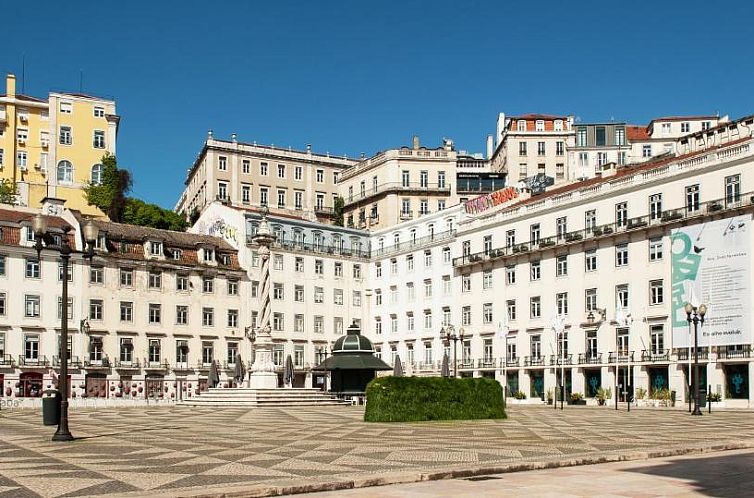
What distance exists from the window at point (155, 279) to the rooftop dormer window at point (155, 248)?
5.27 feet

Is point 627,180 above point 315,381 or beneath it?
above

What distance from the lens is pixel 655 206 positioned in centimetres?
6569

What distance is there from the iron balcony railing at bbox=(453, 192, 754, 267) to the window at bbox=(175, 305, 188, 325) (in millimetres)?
22719

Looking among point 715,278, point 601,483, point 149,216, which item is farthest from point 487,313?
point 601,483

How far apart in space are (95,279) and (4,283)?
23.4 ft

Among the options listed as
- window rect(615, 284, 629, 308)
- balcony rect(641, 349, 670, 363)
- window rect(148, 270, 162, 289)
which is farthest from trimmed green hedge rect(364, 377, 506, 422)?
window rect(148, 270, 162, 289)

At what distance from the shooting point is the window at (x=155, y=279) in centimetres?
7952

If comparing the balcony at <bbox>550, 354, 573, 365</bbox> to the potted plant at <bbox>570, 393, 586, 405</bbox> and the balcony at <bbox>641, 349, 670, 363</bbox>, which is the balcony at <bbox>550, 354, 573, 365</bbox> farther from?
the balcony at <bbox>641, 349, 670, 363</bbox>

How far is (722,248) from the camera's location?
60.3 meters

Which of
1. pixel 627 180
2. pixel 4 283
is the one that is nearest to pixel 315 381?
pixel 4 283

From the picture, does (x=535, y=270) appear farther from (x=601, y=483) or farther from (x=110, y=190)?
(x=601, y=483)

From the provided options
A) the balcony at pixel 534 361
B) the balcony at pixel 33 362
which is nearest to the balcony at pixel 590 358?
the balcony at pixel 534 361

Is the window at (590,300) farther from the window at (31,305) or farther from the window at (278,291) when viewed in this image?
the window at (31,305)

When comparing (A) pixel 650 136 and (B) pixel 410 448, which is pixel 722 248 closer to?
(B) pixel 410 448
